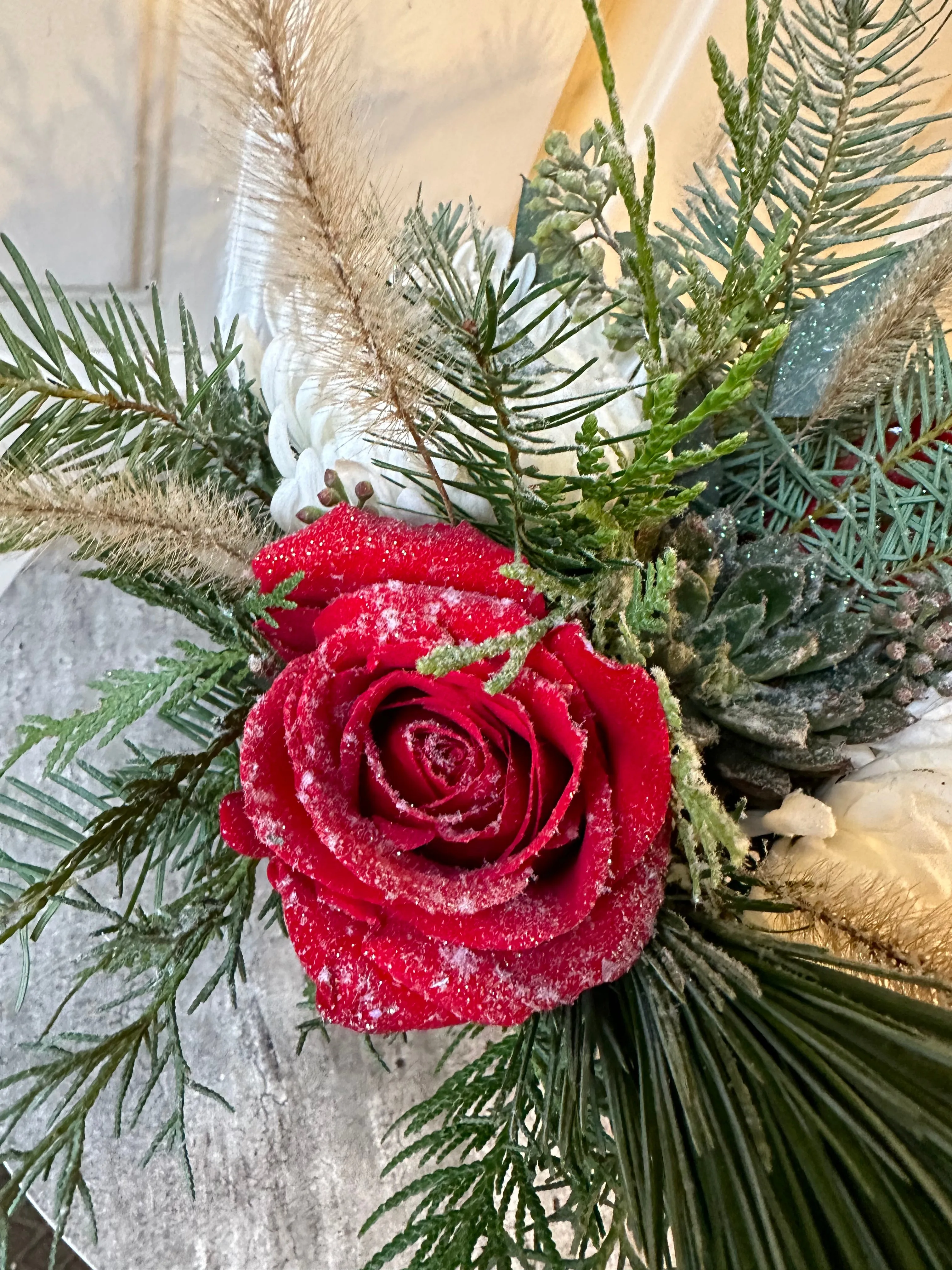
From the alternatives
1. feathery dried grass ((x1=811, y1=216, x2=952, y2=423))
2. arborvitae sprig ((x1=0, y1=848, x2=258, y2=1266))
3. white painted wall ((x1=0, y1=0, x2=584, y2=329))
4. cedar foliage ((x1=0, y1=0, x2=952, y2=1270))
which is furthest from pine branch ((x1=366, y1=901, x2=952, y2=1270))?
white painted wall ((x1=0, y1=0, x2=584, y2=329))

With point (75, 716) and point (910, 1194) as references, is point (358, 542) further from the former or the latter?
point (910, 1194)

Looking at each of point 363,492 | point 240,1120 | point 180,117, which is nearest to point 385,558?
point 363,492

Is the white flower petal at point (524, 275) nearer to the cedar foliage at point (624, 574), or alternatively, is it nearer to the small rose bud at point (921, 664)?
the cedar foliage at point (624, 574)

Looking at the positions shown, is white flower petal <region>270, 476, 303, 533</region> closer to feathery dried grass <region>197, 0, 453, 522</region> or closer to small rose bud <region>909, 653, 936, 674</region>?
feathery dried grass <region>197, 0, 453, 522</region>

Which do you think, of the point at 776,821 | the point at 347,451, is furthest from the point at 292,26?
the point at 776,821

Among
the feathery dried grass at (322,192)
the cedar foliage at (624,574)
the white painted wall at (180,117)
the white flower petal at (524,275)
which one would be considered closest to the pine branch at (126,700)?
the cedar foliage at (624,574)

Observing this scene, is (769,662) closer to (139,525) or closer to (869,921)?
Result: (869,921)
